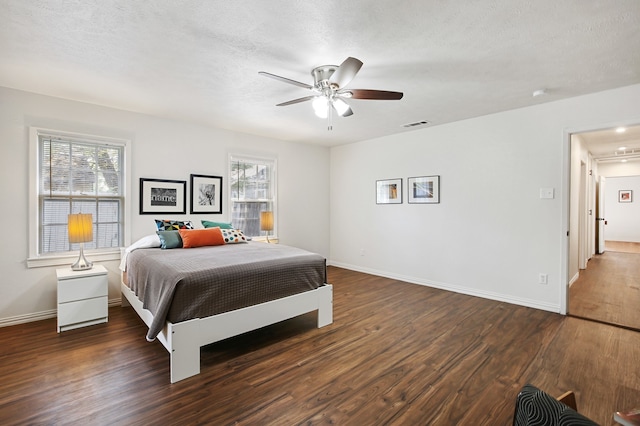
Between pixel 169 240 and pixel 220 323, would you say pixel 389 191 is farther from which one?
pixel 220 323

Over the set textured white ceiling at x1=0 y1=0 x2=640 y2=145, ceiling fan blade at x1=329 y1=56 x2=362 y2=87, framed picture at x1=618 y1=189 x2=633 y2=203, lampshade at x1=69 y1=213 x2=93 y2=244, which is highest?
textured white ceiling at x1=0 y1=0 x2=640 y2=145

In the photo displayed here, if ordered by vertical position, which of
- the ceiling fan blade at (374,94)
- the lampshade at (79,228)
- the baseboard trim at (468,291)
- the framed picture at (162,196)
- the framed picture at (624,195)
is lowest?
the baseboard trim at (468,291)

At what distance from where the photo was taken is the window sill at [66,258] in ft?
10.7

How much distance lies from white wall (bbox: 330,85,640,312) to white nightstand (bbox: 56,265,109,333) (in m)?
3.99

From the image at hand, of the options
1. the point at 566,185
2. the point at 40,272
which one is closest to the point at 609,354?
the point at 566,185

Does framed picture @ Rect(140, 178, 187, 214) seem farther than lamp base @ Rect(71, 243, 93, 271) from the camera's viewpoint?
Yes

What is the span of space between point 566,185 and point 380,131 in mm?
2553

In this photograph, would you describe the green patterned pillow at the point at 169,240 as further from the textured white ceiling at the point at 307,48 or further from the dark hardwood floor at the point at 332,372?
the textured white ceiling at the point at 307,48

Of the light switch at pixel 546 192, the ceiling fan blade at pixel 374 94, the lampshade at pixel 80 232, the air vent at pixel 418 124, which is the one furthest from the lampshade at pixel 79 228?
the light switch at pixel 546 192

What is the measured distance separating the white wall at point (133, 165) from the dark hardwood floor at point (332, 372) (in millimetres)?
471

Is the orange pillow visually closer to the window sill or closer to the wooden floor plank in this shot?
the window sill

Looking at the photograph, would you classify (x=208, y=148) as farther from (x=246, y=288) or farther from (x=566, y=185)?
(x=566, y=185)


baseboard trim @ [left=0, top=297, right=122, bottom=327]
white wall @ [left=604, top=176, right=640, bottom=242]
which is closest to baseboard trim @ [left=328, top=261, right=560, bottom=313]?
baseboard trim @ [left=0, top=297, right=122, bottom=327]

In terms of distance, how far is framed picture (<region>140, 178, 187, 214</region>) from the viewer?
157 inches
